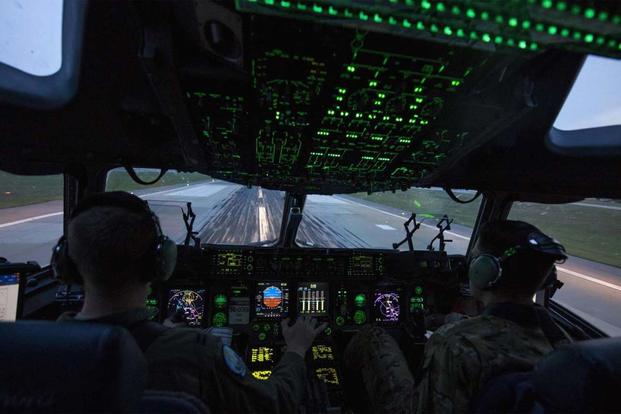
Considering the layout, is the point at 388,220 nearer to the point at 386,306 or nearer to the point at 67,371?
the point at 386,306

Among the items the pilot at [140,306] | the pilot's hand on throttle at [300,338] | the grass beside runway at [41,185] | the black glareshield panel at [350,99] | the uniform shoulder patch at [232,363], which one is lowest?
the pilot's hand on throttle at [300,338]

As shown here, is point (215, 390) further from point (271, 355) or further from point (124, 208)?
point (271, 355)

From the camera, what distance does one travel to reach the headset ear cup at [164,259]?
100cm

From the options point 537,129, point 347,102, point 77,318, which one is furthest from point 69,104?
Result: point 537,129

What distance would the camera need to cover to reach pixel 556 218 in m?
3.38

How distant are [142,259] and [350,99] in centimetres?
94

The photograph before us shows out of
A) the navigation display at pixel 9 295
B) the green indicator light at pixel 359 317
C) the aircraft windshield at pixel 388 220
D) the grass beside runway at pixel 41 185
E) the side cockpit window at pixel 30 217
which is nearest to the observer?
the navigation display at pixel 9 295

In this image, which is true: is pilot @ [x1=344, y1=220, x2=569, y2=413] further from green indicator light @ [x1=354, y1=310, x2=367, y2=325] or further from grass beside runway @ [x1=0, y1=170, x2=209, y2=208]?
grass beside runway @ [x1=0, y1=170, x2=209, y2=208]

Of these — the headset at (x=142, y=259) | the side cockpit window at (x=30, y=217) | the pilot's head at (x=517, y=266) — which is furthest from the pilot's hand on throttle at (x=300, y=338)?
the side cockpit window at (x=30, y=217)

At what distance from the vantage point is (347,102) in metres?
1.22

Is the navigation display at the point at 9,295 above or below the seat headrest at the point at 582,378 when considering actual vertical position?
below

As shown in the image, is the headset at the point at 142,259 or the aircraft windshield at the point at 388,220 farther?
the aircraft windshield at the point at 388,220

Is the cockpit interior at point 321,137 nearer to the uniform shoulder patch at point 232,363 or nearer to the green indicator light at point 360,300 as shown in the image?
the green indicator light at point 360,300

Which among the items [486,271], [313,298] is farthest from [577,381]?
[313,298]
